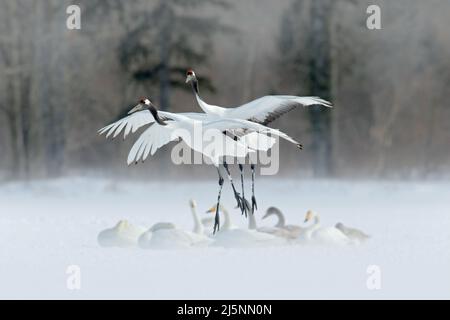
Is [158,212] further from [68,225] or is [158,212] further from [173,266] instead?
[173,266]

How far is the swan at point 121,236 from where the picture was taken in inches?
304

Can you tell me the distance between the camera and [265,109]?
7148 mm

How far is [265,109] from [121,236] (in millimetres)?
2003

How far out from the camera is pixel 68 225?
948 cm

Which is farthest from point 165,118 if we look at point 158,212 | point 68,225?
point 158,212

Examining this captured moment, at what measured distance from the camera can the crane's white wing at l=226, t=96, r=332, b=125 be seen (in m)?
7.11

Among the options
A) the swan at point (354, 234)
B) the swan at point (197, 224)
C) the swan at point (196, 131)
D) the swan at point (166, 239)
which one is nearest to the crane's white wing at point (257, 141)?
the swan at point (196, 131)

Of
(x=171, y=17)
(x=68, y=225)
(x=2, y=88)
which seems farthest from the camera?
(x=2, y=88)

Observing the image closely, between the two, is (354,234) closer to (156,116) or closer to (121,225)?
(121,225)

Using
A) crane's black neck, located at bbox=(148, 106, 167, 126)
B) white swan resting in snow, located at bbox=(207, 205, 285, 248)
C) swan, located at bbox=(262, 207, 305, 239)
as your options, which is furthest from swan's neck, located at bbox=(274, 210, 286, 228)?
crane's black neck, located at bbox=(148, 106, 167, 126)

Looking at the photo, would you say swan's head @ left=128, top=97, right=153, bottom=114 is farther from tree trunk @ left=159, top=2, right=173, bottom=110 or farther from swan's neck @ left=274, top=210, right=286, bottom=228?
tree trunk @ left=159, top=2, right=173, bottom=110

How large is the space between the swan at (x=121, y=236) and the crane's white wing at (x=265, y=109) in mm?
1682

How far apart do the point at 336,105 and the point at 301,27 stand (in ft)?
5.92

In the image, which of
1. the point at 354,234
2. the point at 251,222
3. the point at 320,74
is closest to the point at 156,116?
the point at 251,222
